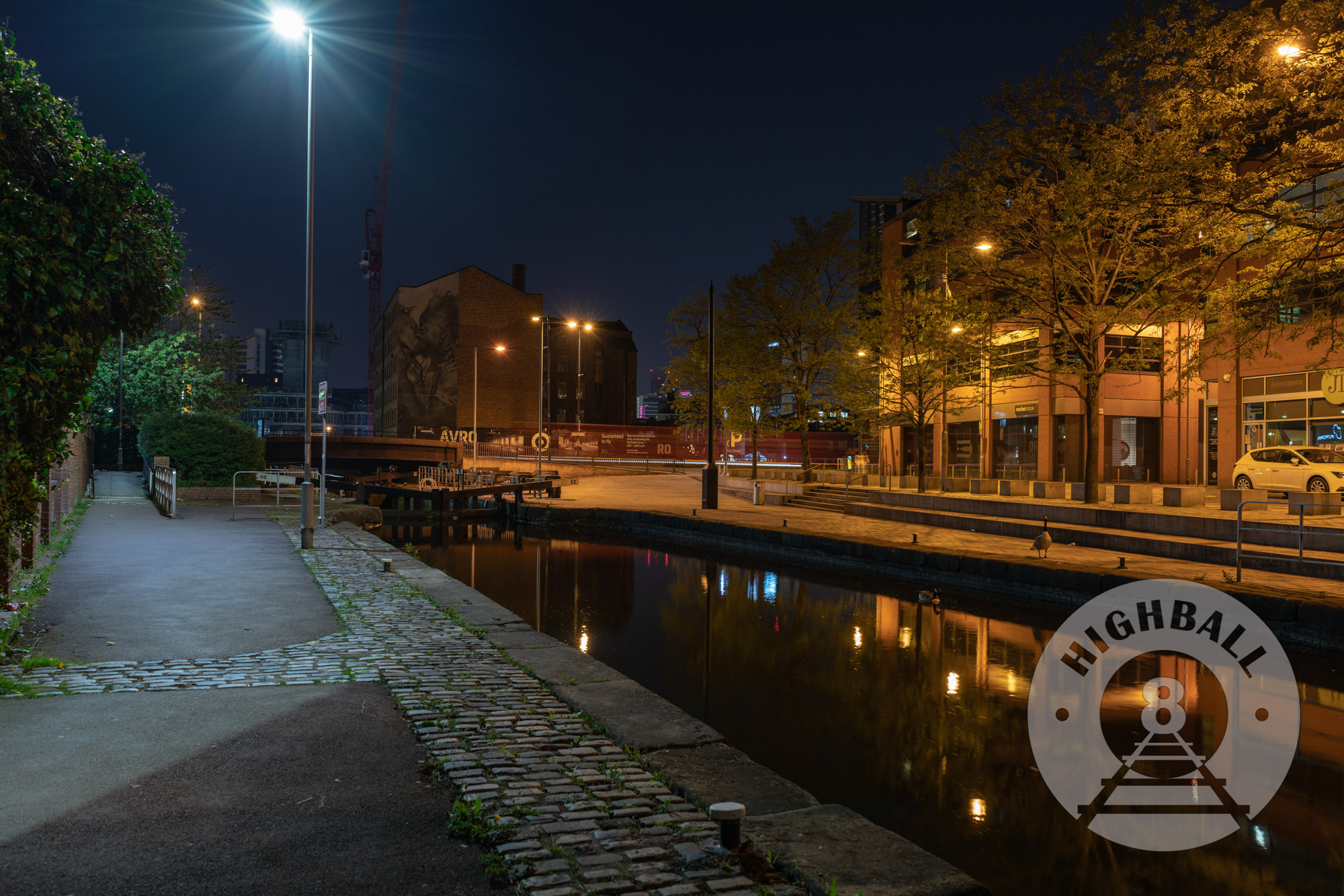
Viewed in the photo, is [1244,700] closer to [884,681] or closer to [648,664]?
[884,681]

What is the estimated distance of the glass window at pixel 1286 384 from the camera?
27656 mm

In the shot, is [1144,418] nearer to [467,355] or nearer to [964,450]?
[964,450]

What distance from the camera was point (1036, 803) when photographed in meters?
5.91

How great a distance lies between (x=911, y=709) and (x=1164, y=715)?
2305 millimetres

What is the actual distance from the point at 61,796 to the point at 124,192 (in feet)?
16.8

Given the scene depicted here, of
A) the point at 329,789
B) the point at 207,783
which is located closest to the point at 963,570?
the point at 329,789

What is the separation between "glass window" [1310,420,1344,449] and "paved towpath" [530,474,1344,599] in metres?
15.0

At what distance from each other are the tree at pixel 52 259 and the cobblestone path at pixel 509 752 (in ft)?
6.49

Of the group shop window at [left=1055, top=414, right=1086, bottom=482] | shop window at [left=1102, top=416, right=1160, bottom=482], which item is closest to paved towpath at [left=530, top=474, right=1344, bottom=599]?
shop window at [left=1055, top=414, right=1086, bottom=482]

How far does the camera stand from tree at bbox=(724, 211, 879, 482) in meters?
35.1

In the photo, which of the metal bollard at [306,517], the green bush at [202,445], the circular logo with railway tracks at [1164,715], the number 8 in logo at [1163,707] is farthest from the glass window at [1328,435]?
the green bush at [202,445]

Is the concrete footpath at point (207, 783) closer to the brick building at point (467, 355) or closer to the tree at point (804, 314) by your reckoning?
the tree at point (804, 314)

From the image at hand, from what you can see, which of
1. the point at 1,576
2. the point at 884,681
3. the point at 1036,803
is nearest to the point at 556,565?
the point at 884,681

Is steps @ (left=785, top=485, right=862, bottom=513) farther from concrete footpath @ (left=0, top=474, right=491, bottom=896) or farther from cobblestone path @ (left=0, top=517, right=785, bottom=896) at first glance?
concrete footpath @ (left=0, top=474, right=491, bottom=896)
